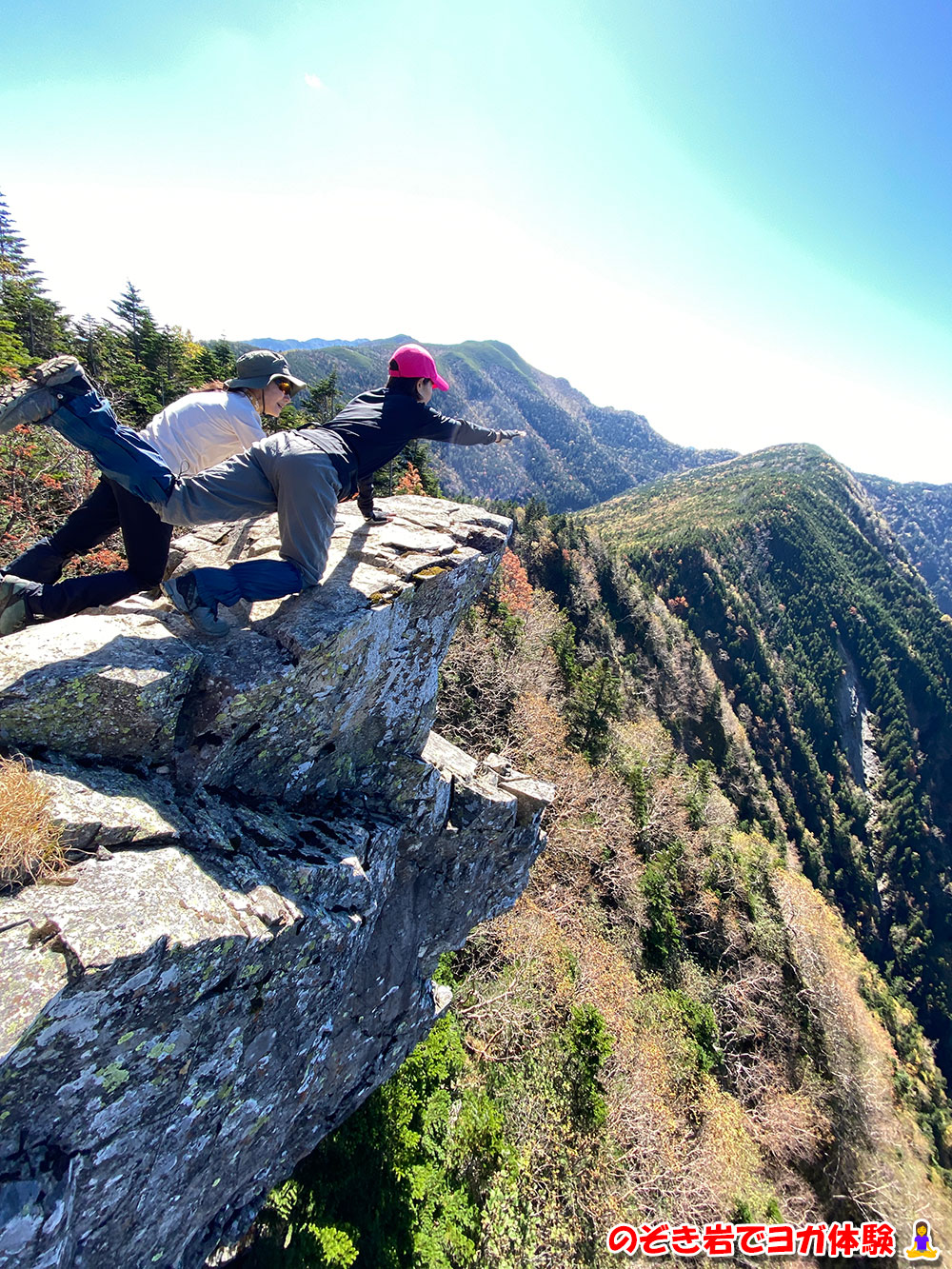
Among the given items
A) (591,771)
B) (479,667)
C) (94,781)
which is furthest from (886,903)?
(94,781)

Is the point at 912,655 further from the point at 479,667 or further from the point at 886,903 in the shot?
the point at 479,667

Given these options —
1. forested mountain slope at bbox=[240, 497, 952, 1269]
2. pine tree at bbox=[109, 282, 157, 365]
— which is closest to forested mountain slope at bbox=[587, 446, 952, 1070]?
forested mountain slope at bbox=[240, 497, 952, 1269]

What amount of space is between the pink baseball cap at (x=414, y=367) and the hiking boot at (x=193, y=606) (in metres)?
3.37

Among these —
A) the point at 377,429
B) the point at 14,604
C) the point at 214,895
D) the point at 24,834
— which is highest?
the point at 377,429

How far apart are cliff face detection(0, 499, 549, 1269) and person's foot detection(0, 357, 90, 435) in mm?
1809

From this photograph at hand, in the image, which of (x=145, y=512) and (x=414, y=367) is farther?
(x=414, y=367)

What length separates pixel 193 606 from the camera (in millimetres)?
5082

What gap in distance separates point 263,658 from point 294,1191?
833cm

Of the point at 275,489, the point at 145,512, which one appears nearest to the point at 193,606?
the point at 145,512

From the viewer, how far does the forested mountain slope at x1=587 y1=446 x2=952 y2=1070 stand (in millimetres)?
82125

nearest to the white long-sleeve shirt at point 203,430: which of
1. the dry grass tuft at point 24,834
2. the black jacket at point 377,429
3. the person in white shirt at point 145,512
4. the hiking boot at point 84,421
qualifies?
the person in white shirt at point 145,512

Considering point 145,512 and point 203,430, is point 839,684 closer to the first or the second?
point 203,430

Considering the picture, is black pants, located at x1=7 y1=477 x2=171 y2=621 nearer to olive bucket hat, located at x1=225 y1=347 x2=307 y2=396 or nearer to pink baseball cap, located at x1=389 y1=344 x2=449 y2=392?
olive bucket hat, located at x1=225 y1=347 x2=307 y2=396

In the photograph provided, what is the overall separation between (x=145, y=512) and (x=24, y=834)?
10.1 ft
